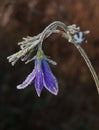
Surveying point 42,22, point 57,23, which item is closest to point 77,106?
point 42,22

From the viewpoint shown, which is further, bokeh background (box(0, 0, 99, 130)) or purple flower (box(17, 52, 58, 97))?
bokeh background (box(0, 0, 99, 130))

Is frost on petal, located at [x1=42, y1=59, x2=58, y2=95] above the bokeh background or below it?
below

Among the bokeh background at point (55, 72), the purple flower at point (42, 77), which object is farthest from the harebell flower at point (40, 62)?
the bokeh background at point (55, 72)

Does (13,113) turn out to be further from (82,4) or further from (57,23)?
(57,23)

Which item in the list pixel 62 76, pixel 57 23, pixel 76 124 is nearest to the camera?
pixel 57 23

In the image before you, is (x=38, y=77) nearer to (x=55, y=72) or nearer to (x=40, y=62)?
(x=40, y=62)

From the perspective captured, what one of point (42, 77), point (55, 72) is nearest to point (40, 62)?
point (42, 77)

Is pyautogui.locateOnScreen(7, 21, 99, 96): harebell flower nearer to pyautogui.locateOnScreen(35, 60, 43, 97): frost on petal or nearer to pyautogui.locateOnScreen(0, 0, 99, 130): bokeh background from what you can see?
pyautogui.locateOnScreen(35, 60, 43, 97): frost on petal

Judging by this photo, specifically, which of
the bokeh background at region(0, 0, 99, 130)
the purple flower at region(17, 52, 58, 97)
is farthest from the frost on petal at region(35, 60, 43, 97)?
the bokeh background at region(0, 0, 99, 130)
